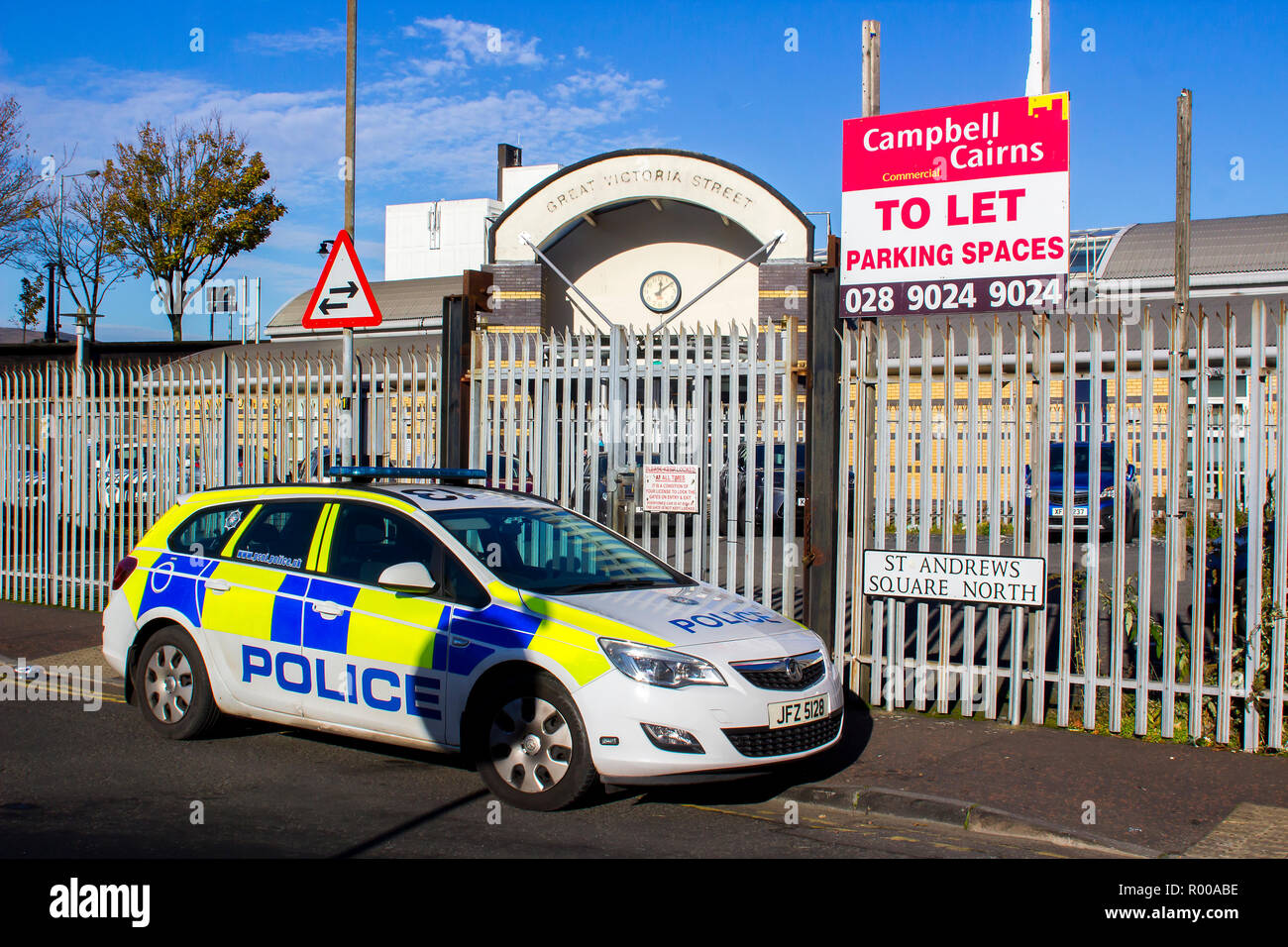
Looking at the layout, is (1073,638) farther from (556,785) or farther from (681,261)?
(681,261)

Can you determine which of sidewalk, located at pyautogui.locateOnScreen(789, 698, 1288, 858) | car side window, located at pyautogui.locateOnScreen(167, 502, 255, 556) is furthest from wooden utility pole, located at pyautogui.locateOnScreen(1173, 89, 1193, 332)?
car side window, located at pyautogui.locateOnScreen(167, 502, 255, 556)

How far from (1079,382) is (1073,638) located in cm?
220

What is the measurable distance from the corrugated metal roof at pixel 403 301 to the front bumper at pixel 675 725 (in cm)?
2902

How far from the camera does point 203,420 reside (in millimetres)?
11477

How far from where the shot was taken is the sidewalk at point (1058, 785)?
5.52 m

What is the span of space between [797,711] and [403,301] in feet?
105

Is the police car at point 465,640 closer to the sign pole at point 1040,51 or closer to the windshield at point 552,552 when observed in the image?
the windshield at point 552,552

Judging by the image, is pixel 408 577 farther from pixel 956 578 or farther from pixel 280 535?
pixel 956 578

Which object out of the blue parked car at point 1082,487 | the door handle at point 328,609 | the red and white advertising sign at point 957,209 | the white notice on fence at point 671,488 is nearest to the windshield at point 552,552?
the door handle at point 328,609

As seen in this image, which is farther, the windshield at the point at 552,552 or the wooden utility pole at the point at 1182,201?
the wooden utility pole at the point at 1182,201

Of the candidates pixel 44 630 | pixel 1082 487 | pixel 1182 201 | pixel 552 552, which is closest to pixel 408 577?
pixel 552 552

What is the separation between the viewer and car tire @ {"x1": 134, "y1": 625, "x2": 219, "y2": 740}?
23.3ft

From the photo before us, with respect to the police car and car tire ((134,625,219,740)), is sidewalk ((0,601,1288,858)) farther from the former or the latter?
car tire ((134,625,219,740))
